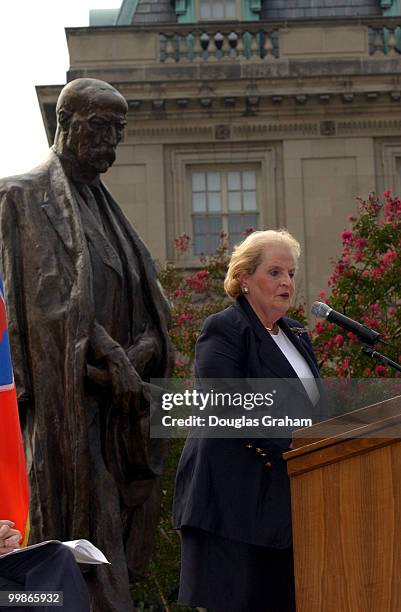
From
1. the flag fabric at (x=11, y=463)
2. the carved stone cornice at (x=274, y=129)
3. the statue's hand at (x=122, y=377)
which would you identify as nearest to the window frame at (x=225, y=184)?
the carved stone cornice at (x=274, y=129)

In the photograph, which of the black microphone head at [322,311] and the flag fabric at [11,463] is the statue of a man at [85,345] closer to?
the flag fabric at [11,463]

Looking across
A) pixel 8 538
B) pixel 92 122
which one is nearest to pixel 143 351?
pixel 92 122

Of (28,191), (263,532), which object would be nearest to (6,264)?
(28,191)

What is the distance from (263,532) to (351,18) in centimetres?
2956

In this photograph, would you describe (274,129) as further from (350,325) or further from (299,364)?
(350,325)

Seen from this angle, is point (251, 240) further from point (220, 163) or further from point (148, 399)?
point (220, 163)

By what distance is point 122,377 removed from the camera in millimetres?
7379

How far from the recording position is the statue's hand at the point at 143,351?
7605 millimetres

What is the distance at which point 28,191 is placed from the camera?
7.79m

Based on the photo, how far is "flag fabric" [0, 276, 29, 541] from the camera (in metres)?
6.32

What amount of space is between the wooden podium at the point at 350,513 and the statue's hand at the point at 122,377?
1600 millimetres

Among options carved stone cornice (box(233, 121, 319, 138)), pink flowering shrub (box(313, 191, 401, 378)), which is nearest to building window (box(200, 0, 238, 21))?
carved stone cornice (box(233, 121, 319, 138))

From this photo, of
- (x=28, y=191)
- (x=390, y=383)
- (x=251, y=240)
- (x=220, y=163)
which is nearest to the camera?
(x=251, y=240)

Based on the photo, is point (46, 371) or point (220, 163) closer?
point (46, 371)
